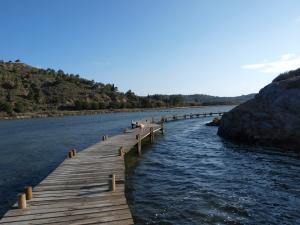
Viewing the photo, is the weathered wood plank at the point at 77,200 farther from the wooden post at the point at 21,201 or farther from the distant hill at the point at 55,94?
the distant hill at the point at 55,94

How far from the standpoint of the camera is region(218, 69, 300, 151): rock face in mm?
31406

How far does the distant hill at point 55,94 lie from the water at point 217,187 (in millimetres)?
90386

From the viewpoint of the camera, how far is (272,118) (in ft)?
110

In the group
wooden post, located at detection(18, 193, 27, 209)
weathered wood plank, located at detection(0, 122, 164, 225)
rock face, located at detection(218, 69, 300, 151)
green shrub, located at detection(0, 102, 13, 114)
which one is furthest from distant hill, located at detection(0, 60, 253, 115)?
wooden post, located at detection(18, 193, 27, 209)

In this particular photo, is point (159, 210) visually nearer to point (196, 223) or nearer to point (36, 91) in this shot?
point (196, 223)

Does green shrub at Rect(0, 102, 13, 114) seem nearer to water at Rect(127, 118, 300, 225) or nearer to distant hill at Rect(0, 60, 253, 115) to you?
distant hill at Rect(0, 60, 253, 115)

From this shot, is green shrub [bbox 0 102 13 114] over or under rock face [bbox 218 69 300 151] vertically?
over

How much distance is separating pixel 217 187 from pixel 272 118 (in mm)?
17339

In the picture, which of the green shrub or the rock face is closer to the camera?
the rock face

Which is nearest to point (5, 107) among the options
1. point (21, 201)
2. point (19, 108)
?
point (19, 108)

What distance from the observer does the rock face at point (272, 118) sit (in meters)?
31.4

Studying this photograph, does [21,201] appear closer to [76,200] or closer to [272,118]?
[76,200]

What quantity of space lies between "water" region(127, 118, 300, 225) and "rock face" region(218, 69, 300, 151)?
98.9 inches

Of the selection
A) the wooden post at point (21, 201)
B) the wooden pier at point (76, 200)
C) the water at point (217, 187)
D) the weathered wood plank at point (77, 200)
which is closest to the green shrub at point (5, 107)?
the water at point (217, 187)
